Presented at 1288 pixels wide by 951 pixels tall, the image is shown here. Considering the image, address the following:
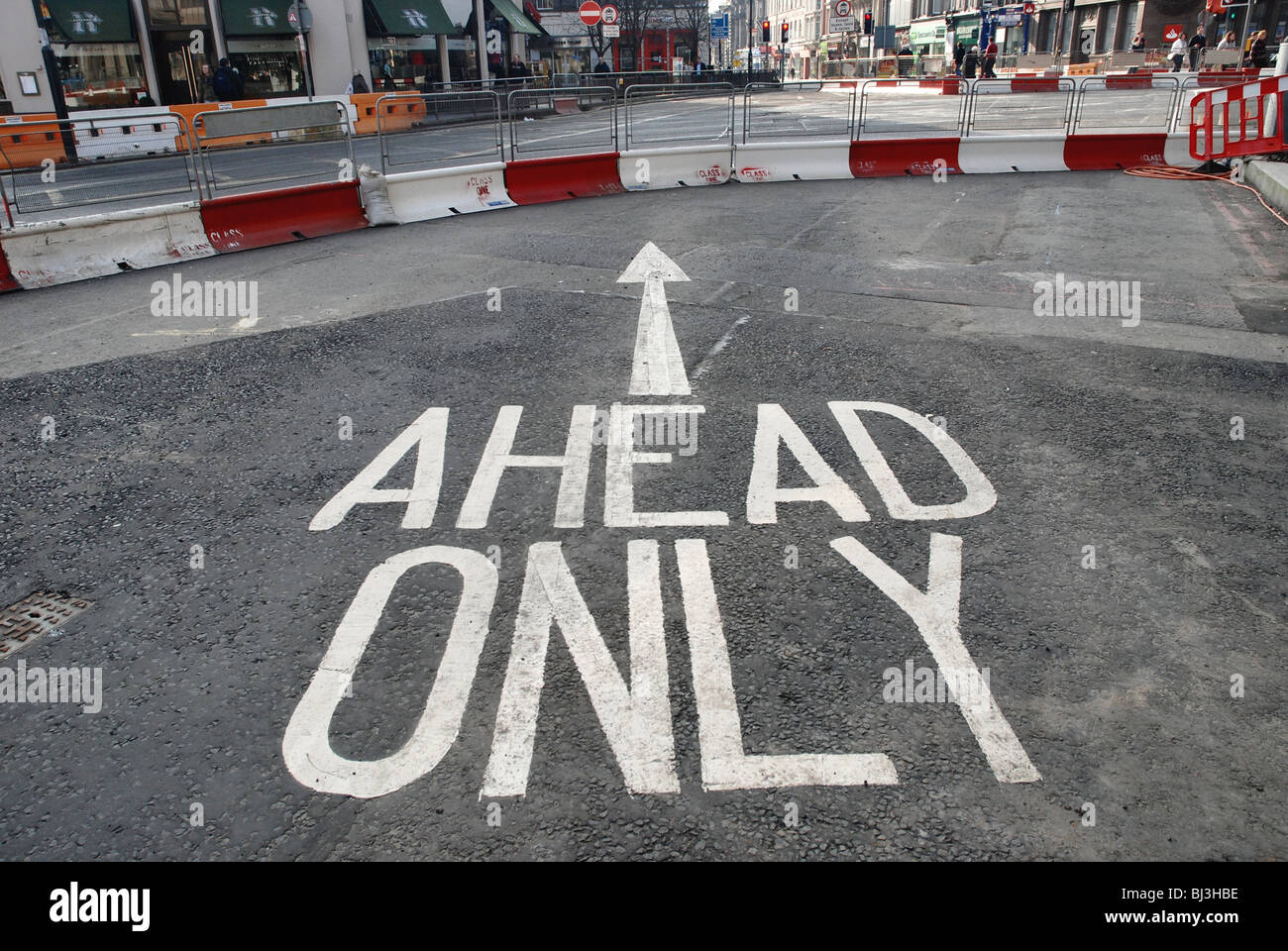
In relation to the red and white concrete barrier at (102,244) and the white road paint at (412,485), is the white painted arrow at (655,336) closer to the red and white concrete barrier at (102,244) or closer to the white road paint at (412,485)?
the white road paint at (412,485)

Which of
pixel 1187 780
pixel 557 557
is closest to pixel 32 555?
pixel 557 557

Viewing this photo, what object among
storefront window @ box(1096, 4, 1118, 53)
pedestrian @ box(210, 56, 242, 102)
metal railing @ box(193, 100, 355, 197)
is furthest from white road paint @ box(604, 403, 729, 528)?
storefront window @ box(1096, 4, 1118, 53)

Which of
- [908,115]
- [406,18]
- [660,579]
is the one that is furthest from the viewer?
[406,18]

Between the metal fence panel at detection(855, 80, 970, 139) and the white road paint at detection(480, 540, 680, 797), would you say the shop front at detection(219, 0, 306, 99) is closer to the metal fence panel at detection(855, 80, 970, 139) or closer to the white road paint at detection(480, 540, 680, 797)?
the metal fence panel at detection(855, 80, 970, 139)

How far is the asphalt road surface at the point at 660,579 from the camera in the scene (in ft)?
9.66

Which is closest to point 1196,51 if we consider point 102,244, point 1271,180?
point 1271,180

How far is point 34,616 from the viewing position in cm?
400

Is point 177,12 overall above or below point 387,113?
above

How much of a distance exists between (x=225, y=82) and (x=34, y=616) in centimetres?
3019

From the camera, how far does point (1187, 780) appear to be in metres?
3.00

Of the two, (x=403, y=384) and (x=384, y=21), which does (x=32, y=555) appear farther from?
(x=384, y=21)

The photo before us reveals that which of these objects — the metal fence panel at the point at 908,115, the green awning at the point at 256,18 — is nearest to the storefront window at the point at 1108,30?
the metal fence panel at the point at 908,115

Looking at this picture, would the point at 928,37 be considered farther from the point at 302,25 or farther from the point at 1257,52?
the point at 302,25

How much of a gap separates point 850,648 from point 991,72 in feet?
174
